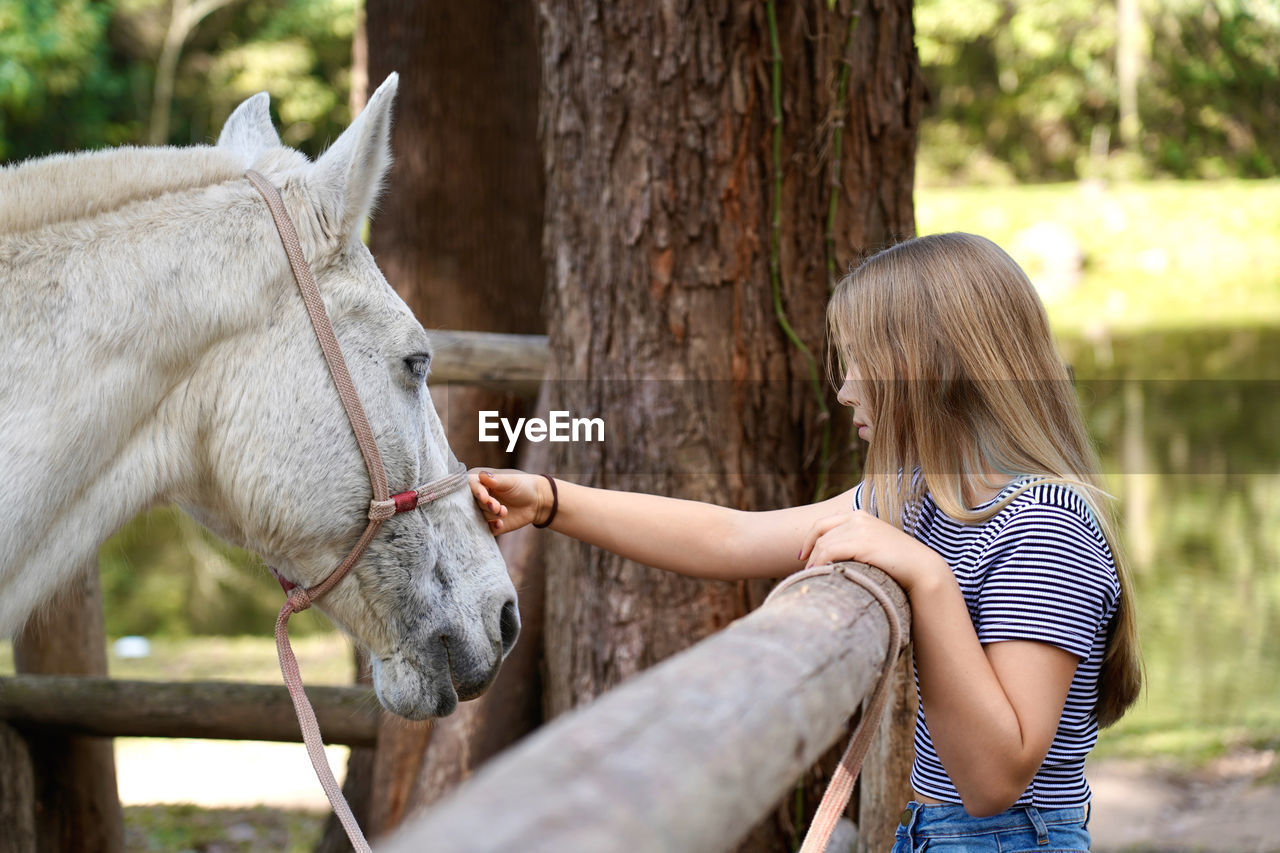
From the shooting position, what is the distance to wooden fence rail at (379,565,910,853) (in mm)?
650

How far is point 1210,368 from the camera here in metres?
16.0

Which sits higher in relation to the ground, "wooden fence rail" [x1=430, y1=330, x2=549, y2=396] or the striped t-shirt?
"wooden fence rail" [x1=430, y1=330, x2=549, y2=396]

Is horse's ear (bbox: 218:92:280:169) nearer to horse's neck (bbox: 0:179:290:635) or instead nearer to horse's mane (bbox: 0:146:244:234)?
horse's mane (bbox: 0:146:244:234)

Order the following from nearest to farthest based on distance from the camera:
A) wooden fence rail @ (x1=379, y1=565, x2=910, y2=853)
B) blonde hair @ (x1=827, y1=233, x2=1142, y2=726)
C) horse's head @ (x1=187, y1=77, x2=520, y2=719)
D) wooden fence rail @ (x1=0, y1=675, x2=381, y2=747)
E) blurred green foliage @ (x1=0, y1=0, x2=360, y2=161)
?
wooden fence rail @ (x1=379, y1=565, x2=910, y2=853) < blonde hair @ (x1=827, y1=233, x2=1142, y2=726) < horse's head @ (x1=187, y1=77, x2=520, y2=719) < wooden fence rail @ (x1=0, y1=675, x2=381, y2=747) < blurred green foliage @ (x1=0, y1=0, x2=360, y2=161)

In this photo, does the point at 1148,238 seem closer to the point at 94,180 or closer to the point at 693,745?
the point at 94,180

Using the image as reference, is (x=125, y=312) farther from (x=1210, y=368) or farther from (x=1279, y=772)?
(x=1210, y=368)

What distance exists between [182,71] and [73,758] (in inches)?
926

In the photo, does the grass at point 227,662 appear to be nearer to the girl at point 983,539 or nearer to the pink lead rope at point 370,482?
the pink lead rope at point 370,482

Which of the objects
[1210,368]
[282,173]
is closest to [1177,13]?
[1210,368]

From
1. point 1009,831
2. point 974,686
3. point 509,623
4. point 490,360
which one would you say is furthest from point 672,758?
point 490,360

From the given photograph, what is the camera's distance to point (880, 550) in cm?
152

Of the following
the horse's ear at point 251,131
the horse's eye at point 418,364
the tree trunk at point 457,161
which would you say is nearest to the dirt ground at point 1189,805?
the tree trunk at point 457,161

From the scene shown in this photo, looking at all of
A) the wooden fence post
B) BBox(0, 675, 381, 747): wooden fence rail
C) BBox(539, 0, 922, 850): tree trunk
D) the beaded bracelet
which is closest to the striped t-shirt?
the beaded bracelet

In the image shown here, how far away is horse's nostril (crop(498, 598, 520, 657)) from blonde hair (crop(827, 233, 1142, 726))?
0.72 m
